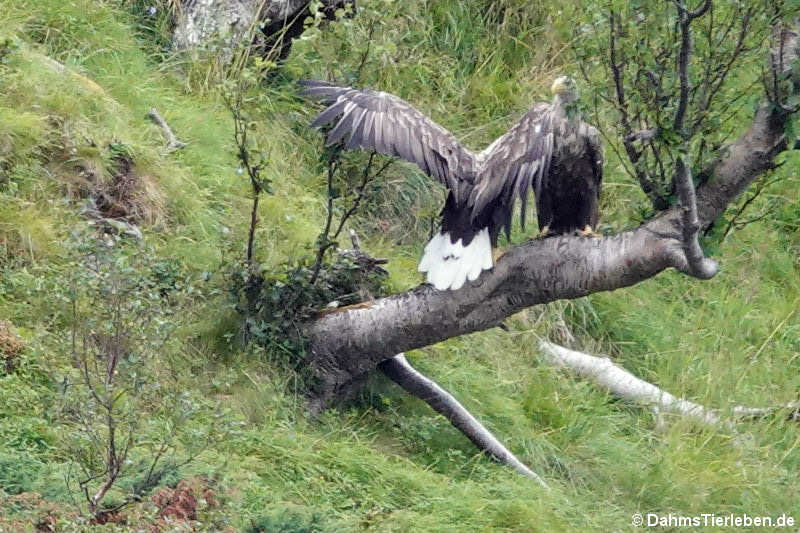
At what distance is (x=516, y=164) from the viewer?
17.5 feet

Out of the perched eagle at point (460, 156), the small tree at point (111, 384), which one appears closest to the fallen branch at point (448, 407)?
the perched eagle at point (460, 156)

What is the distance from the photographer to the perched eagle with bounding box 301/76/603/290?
17.6 ft

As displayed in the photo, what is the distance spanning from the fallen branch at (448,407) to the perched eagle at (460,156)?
702mm

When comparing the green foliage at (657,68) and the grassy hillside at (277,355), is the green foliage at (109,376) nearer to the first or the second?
the grassy hillside at (277,355)

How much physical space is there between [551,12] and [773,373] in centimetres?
303

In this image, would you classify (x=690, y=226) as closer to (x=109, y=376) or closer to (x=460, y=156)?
(x=460, y=156)

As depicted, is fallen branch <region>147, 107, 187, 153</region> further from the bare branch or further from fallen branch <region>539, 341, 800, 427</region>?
the bare branch

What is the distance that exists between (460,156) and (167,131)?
103 inches

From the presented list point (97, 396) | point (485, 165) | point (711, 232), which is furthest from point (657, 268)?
point (97, 396)

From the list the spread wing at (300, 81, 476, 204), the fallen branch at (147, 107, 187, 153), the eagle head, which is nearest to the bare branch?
the spread wing at (300, 81, 476, 204)

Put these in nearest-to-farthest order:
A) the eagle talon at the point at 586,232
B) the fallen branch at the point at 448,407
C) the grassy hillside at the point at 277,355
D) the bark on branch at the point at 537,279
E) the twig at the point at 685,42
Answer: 1. the twig at the point at 685,42
2. the grassy hillside at the point at 277,355
3. the bark on branch at the point at 537,279
4. the eagle talon at the point at 586,232
5. the fallen branch at the point at 448,407

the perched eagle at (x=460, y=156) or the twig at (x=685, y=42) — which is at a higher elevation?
the twig at (x=685, y=42)

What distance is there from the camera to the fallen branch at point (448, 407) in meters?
6.10

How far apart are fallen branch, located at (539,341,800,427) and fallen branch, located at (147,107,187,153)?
2.39 m
